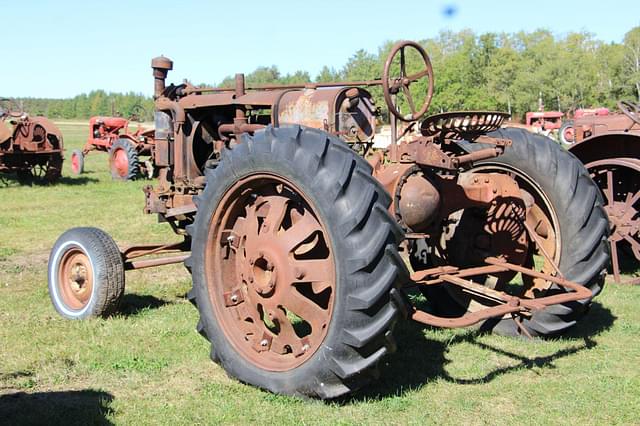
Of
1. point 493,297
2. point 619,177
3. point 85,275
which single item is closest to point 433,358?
point 493,297

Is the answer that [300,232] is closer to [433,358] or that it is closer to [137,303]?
[433,358]

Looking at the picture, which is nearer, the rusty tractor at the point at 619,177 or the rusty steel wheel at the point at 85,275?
the rusty steel wheel at the point at 85,275

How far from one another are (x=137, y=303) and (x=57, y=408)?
2.48m

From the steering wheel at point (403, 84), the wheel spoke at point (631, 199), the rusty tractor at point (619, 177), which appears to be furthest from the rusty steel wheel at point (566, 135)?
the steering wheel at point (403, 84)

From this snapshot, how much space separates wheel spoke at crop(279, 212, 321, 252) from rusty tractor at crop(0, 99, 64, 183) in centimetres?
1484

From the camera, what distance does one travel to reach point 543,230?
507 centimetres

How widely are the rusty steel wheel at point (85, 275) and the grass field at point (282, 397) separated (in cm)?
14

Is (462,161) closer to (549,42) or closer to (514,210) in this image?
(514,210)

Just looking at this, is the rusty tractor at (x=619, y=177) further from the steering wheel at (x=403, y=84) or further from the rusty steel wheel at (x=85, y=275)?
the rusty steel wheel at (x=85, y=275)

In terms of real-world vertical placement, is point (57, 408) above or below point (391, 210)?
below

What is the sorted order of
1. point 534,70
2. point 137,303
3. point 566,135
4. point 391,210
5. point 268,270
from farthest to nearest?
point 534,70 < point 566,135 < point 137,303 < point 391,210 < point 268,270

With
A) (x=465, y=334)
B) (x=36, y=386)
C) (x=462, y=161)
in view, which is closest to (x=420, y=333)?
(x=465, y=334)

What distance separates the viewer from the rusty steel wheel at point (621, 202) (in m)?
7.43

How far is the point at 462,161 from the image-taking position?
4371 millimetres
